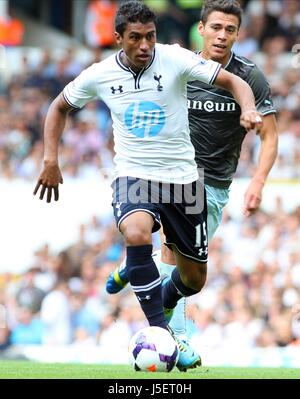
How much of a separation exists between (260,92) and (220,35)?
59 cm

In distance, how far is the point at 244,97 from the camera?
8.41 metres

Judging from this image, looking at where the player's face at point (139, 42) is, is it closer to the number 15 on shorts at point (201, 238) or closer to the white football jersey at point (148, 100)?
the white football jersey at point (148, 100)

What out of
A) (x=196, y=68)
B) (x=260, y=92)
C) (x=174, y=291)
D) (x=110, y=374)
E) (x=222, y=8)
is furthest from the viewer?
(x=222, y=8)

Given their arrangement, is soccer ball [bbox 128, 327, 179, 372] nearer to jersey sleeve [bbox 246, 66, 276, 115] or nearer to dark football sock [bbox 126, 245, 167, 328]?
dark football sock [bbox 126, 245, 167, 328]

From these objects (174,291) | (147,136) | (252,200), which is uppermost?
(147,136)

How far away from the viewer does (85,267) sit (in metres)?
17.7

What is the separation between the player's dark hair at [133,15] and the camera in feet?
27.9

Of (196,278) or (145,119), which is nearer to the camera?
(145,119)

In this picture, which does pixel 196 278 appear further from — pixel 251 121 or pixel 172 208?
pixel 251 121

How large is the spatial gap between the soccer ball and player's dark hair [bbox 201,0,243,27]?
9.70ft

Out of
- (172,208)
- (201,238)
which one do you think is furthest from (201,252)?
(172,208)
